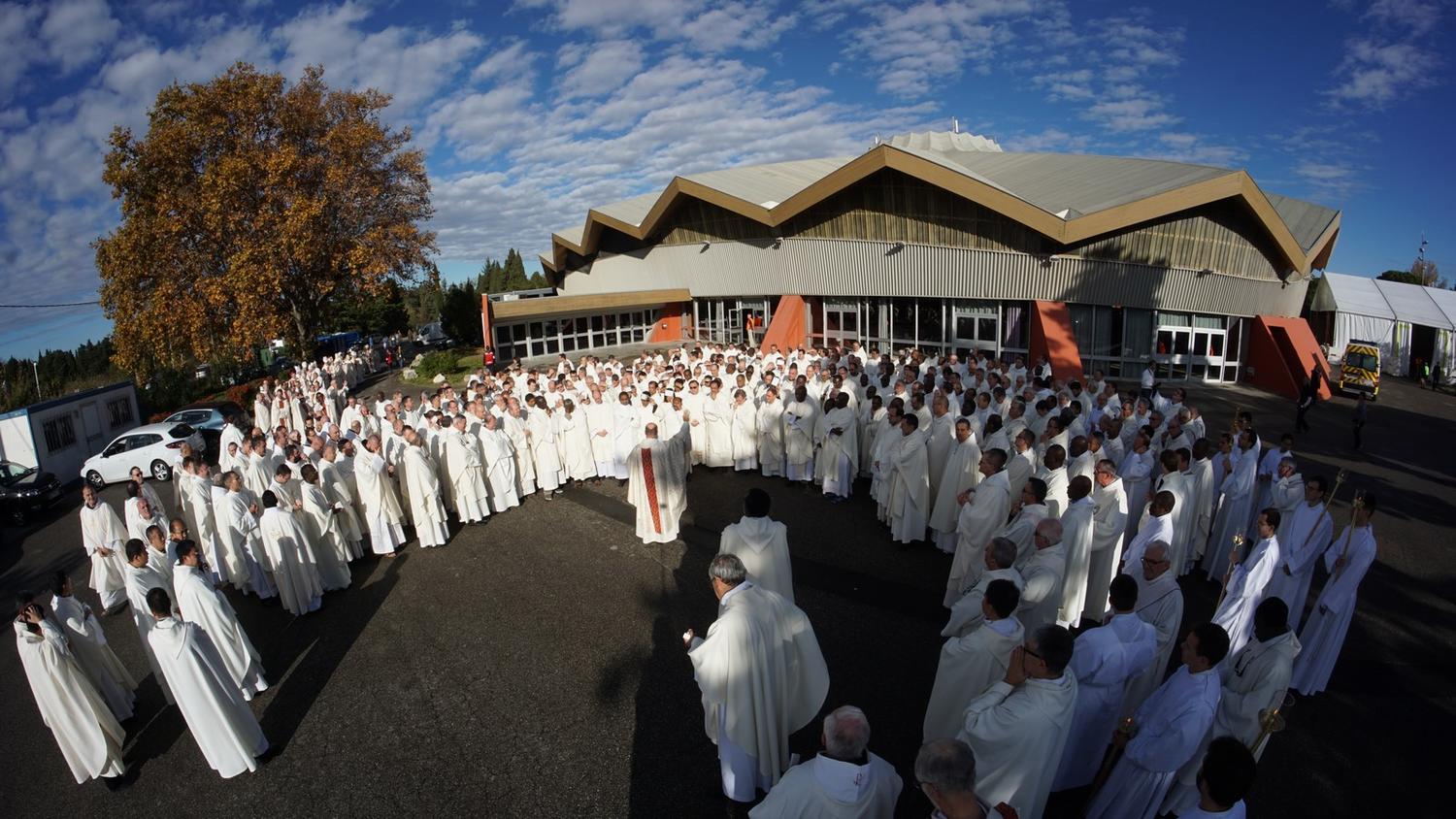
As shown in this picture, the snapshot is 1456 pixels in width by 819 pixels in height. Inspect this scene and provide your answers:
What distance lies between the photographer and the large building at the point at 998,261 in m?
19.7

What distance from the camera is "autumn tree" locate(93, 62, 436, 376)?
2183cm

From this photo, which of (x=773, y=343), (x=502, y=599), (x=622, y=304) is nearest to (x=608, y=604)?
(x=502, y=599)

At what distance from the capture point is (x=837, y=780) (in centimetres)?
282

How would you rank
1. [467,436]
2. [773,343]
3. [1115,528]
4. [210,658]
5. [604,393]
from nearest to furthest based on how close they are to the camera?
[210,658], [1115,528], [467,436], [604,393], [773,343]

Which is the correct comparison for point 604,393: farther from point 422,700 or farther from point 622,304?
point 622,304

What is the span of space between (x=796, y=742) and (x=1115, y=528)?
388cm

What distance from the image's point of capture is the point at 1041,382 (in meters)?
13.7

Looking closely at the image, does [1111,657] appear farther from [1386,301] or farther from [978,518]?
[1386,301]

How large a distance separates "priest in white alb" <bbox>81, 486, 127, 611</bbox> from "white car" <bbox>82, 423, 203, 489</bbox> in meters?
8.52

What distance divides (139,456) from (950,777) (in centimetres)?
2038

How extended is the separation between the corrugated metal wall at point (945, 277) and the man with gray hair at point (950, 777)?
68.4 ft

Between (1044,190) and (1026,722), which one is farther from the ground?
(1044,190)

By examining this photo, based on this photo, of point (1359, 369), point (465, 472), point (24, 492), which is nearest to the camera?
point (465, 472)

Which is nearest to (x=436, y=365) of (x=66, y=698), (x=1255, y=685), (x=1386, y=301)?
(x=66, y=698)
